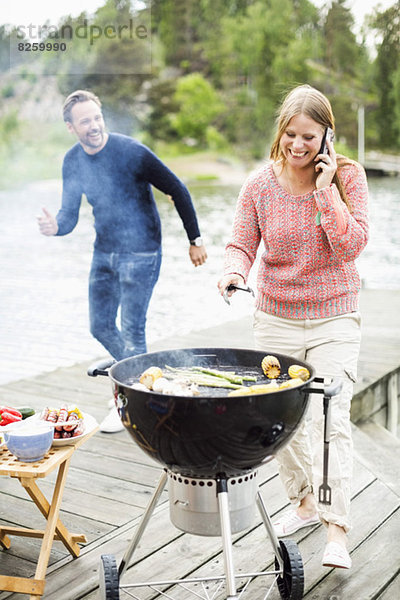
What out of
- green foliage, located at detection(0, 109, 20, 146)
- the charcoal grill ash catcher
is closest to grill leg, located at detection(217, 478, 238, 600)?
the charcoal grill ash catcher

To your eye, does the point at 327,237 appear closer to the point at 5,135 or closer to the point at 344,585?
the point at 344,585

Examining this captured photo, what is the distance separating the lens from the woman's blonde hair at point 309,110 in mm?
2012

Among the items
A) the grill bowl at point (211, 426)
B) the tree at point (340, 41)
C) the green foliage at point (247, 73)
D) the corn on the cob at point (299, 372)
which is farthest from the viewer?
the tree at point (340, 41)

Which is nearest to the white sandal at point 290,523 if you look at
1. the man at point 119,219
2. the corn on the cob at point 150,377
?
the corn on the cob at point 150,377

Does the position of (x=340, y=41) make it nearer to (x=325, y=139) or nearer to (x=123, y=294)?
(x=123, y=294)

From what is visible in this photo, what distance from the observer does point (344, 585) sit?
201cm

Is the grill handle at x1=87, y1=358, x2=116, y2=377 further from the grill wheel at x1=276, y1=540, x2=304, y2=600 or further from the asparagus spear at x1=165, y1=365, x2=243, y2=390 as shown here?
the grill wheel at x1=276, y1=540, x2=304, y2=600

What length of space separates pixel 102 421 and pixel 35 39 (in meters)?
3.71

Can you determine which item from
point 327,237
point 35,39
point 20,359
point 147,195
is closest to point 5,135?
point 35,39

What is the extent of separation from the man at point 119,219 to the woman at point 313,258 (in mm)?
1109

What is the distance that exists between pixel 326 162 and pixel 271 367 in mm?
604

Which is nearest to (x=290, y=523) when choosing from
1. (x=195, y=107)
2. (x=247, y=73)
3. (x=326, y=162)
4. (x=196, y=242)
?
(x=326, y=162)

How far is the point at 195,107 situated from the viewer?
11305 millimetres

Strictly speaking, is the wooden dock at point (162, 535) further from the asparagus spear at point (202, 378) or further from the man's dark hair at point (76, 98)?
the man's dark hair at point (76, 98)
